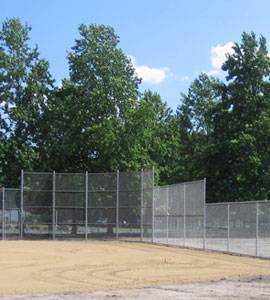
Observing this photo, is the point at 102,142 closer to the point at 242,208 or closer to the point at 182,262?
the point at 242,208

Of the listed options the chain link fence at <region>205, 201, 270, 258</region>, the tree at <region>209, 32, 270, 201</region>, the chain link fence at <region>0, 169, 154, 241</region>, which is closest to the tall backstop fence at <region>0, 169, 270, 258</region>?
the chain link fence at <region>0, 169, 154, 241</region>

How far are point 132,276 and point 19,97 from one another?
25150mm

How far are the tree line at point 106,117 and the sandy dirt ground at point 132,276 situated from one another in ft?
49.4

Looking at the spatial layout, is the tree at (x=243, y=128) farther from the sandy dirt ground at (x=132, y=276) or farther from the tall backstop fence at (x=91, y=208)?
the sandy dirt ground at (x=132, y=276)

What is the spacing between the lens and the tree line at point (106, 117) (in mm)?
34000

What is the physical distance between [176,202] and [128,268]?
366 inches

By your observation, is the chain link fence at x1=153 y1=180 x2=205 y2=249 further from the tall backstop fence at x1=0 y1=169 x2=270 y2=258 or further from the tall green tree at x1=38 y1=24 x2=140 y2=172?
the tall green tree at x1=38 y1=24 x2=140 y2=172

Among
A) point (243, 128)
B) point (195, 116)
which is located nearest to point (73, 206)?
point (243, 128)

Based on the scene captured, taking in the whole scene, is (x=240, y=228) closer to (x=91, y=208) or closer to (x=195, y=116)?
(x=91, y=208)

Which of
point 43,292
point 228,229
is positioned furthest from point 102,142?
point 43,292

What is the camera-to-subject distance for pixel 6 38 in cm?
3659

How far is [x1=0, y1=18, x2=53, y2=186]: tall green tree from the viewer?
33812 mm

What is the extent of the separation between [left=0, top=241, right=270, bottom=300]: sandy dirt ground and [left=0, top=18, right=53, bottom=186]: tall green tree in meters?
14.9

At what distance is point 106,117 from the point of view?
35750mm
